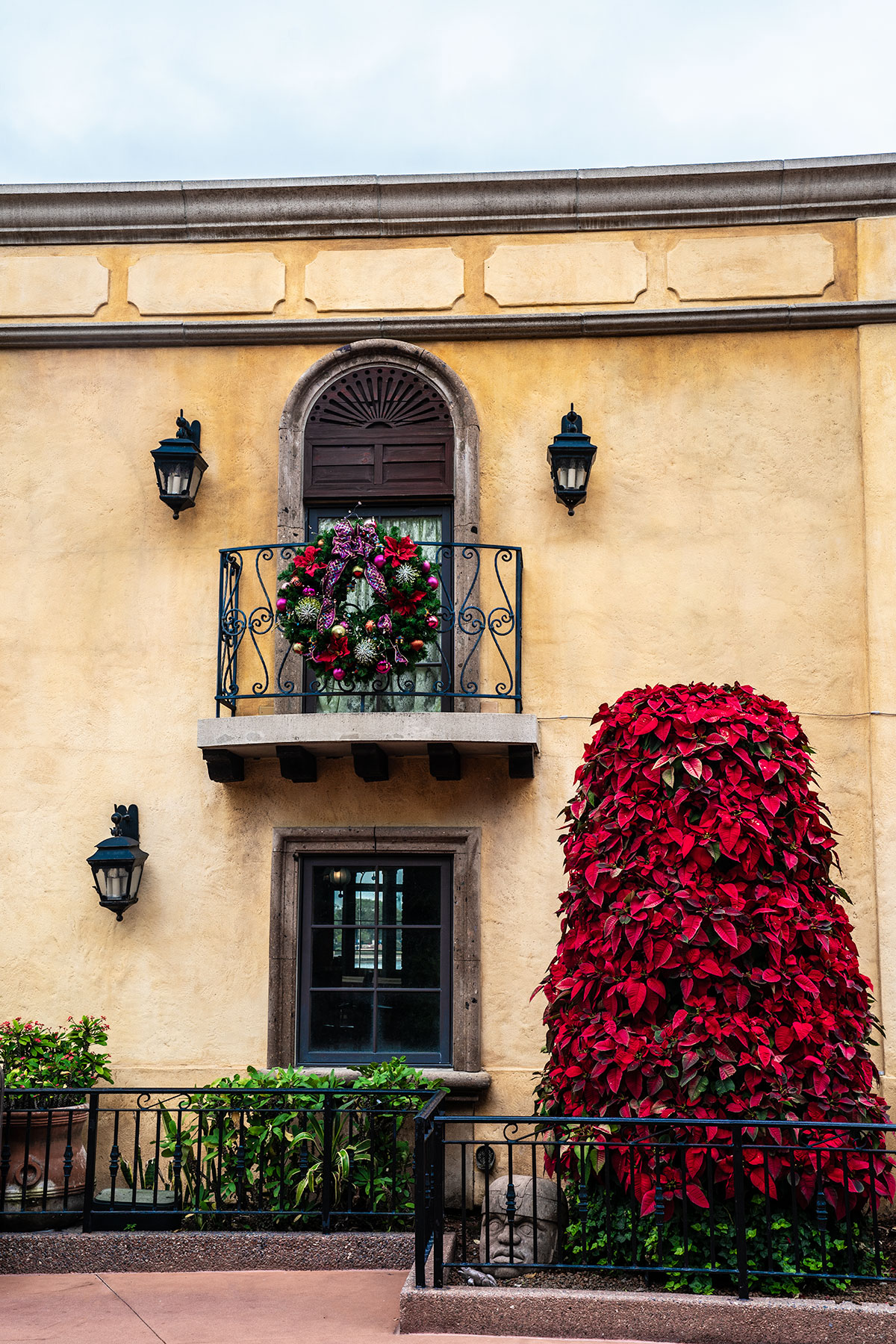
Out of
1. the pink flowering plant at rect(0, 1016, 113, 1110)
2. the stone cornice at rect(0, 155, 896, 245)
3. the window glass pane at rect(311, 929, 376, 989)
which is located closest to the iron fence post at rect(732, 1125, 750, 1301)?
the window glass pane at rect(311, 929, 376, 989)

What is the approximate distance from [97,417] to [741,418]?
14.7ft

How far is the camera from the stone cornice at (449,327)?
7.75 m

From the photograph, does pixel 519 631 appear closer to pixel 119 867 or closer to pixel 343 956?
pixel 343 956

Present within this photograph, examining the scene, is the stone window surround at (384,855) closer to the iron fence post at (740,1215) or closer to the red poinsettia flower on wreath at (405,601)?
the red poinsettia flower on wreath at (405,601)

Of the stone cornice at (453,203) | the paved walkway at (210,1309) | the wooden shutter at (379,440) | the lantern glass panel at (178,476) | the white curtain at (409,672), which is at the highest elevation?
the stone cornice at (453,203)

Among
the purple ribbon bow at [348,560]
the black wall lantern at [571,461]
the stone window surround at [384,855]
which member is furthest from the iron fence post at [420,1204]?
the black wall lantern at [571,461]

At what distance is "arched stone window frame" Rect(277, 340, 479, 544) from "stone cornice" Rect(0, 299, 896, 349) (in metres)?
0.14

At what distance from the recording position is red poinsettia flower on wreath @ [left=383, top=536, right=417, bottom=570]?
7.14 m

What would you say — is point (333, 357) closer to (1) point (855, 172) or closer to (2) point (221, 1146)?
(1) point (855, 172)

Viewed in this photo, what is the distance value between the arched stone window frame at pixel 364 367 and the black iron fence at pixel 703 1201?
13.2ft

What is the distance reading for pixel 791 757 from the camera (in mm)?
5570

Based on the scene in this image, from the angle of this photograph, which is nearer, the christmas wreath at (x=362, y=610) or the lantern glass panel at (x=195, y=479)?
the christmas wreath at (x=362, y=610)

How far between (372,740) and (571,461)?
229 cm

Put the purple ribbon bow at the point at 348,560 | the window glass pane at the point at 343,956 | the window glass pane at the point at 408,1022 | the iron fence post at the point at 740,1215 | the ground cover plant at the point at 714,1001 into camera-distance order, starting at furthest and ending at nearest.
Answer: the window glass pane at the point at 343,956 < the window glass pane at the point at 408,1022 < the purple ribbon bow at the point at 348,560 < the ground cover plant at the point at 714,1001 < the iron fence post at the point at 740,1215
